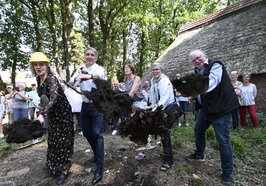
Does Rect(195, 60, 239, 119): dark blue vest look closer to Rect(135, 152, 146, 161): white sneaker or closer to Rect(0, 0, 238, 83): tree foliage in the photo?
Rect(135, 152, 146, 161): white sneaker

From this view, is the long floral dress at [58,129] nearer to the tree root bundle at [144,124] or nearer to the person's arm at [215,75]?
the tree root bundle at [144,124]

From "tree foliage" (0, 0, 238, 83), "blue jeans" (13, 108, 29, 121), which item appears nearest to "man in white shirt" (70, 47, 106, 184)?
"blue jeans" (13, 108, 29, 121)

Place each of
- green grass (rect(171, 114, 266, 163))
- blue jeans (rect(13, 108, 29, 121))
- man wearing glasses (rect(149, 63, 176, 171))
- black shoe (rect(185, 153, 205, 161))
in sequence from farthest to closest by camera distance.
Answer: blue jeans (rect(13, 108, 29, 121)), green grass (rect(171, 114, 266, 163)), black shoe (rect(185, 153, 205, 161)), man wearing glasses (rect(149, 63, 176, 171))

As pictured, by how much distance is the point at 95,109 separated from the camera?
15.1ft

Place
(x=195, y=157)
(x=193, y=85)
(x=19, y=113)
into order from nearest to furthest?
(x=193, y=85) → (x=195, y=157) → (x=19, y=113)

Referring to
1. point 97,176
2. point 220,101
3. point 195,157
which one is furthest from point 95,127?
point 195,157

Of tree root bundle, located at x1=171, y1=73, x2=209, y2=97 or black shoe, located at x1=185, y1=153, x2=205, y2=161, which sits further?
black shoe, located at x1=185, y1=153, x2=205, y2=161

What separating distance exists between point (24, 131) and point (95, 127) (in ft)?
3.60

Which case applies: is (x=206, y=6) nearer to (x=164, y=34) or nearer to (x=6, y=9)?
(x=164, y=34)

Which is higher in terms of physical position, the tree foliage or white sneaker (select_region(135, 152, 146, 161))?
the tree foliage

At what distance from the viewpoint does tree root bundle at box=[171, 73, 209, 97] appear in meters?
4.21

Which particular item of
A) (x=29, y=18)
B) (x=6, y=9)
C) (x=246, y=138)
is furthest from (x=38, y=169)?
(x=6, y=9)

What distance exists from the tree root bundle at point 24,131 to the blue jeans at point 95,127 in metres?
0.71

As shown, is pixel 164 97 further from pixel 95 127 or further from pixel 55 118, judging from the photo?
pixel 55 118
